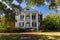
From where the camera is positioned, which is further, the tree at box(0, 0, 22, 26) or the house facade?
the house facade

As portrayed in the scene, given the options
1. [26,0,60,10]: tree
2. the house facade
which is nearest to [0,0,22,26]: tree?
[26,0,60,10]: tree

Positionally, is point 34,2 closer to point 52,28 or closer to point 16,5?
point 16,5

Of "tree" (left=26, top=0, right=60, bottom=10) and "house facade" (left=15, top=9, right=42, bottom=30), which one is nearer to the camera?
"tree" (left=26, top=0, right=60, bottom=10)

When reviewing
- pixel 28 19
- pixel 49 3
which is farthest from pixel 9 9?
pixel 28 19

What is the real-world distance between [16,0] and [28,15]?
111ft

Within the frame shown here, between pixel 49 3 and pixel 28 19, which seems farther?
pixel 28 19

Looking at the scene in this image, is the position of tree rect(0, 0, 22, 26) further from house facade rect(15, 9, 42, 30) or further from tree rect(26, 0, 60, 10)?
house facade rect(15, 9, 42, 30)

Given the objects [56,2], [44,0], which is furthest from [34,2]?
[56,2]

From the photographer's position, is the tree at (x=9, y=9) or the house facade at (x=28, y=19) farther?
the house facade at (x=28, y=19)

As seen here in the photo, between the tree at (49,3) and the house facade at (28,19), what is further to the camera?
the house facade at (28,19)

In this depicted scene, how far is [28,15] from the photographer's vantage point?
55.4 meters

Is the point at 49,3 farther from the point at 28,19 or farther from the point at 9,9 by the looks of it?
the point at 28,19

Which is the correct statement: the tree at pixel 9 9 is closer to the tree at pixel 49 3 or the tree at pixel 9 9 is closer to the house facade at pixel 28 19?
the tree at pixel 49 3

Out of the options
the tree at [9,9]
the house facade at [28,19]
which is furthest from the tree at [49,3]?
the house facade at [28,19]
